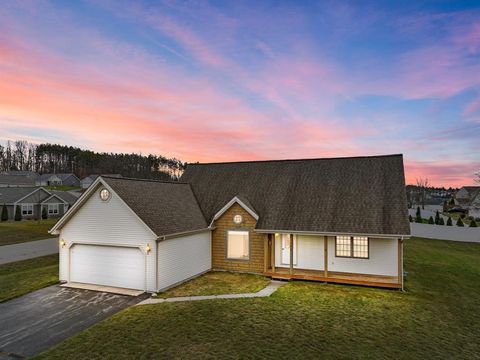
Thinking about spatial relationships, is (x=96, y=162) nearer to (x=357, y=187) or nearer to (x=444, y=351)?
(x=357, y=187)

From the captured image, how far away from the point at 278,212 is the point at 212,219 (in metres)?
4.10

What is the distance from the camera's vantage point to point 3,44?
56.2ft

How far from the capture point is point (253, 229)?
16375mm

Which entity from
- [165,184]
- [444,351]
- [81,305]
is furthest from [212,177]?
[444,351]

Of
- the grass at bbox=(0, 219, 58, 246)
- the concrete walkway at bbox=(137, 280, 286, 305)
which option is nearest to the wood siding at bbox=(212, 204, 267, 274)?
the concrete walkway at bbox=(137, 280, 286, 305)

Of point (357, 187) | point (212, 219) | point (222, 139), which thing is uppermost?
point (222, 139)

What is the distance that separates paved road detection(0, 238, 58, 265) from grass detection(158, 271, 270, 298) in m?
14.5

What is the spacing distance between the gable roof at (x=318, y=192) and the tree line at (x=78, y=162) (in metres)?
79.8

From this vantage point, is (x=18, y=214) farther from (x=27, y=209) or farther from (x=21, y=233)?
(x=21, y=233)

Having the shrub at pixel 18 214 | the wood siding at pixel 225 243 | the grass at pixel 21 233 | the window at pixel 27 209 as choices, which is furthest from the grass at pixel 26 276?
the window at pixel 27 209

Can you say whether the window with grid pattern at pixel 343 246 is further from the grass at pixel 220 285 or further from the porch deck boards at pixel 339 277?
the grass at pixel 220 285

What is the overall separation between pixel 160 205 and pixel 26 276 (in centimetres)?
856

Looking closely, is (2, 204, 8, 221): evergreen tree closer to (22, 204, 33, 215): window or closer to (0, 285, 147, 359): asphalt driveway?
(22, 204, 33, 215): window

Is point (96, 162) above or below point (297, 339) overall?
above
